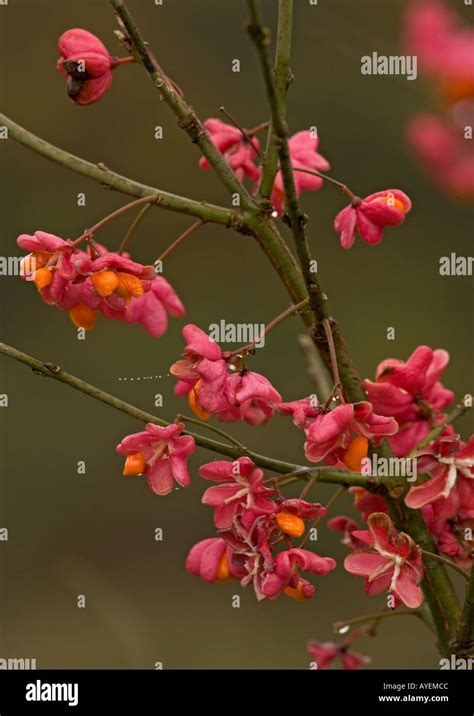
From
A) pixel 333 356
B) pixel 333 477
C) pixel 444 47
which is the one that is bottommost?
pixel 333 477

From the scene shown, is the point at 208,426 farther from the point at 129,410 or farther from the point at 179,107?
the point at 179,107

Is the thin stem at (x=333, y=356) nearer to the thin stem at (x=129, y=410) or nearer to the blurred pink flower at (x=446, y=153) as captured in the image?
the thin stem at (x=129, y=410)

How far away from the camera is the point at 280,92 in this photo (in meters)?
0.91

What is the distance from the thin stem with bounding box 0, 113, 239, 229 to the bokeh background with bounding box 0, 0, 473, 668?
5.97 feet

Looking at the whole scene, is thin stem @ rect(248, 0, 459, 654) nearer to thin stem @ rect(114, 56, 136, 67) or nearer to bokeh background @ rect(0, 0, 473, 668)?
thin stem @ rect(114, 56, 136, 67)

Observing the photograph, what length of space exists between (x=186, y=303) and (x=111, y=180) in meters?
2.33

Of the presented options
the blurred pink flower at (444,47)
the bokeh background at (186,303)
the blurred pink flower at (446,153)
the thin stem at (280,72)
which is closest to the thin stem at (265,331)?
the thin stem at (280,72)

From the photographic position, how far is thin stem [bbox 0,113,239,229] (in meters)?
0.89

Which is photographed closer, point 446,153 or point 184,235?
point 184,235

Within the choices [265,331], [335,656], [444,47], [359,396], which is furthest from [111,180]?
[444,47]

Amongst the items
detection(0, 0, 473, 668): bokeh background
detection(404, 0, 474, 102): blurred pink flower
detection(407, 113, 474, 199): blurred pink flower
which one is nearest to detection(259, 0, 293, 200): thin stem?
detection(404, 0, 474, 102): blurred pink flower

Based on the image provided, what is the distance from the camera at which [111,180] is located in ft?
2.95
